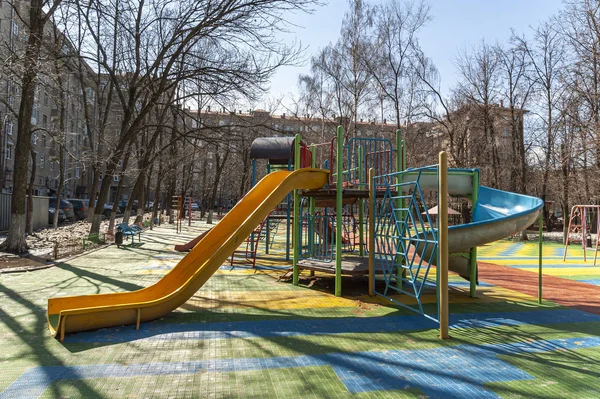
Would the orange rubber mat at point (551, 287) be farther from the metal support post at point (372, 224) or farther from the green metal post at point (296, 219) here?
the green metal post at point (296, 219)

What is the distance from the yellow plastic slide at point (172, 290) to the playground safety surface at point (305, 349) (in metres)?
0.16

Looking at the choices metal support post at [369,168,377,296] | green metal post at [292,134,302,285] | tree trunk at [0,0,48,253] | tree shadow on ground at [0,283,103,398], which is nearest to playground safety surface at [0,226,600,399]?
tree shadow on ground at [0,283,103,398]

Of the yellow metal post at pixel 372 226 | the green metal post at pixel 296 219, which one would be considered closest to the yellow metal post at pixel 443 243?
the yellow metal post at pixel 372 226

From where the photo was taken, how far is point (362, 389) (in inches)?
141

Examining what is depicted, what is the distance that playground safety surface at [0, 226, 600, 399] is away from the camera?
3.60 meters

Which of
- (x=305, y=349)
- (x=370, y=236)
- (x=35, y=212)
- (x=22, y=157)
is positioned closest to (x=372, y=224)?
(x=370, y=236)

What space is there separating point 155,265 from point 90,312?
6031mm

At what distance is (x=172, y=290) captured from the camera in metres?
6.50

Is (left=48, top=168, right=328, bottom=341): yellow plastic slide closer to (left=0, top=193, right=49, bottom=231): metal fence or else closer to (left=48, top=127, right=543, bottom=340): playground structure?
(left=48, top=127, right=543, bottom=340): playground structure

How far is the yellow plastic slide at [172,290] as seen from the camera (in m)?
5.13

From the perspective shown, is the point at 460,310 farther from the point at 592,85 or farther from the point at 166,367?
the point at 592,85

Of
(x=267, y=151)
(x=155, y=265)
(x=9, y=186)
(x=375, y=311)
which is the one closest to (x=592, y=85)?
(x=267, y=151)

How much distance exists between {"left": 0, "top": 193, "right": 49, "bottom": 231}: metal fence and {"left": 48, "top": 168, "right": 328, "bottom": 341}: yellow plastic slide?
683 inches

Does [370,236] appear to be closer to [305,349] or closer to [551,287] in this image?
[305,349]
